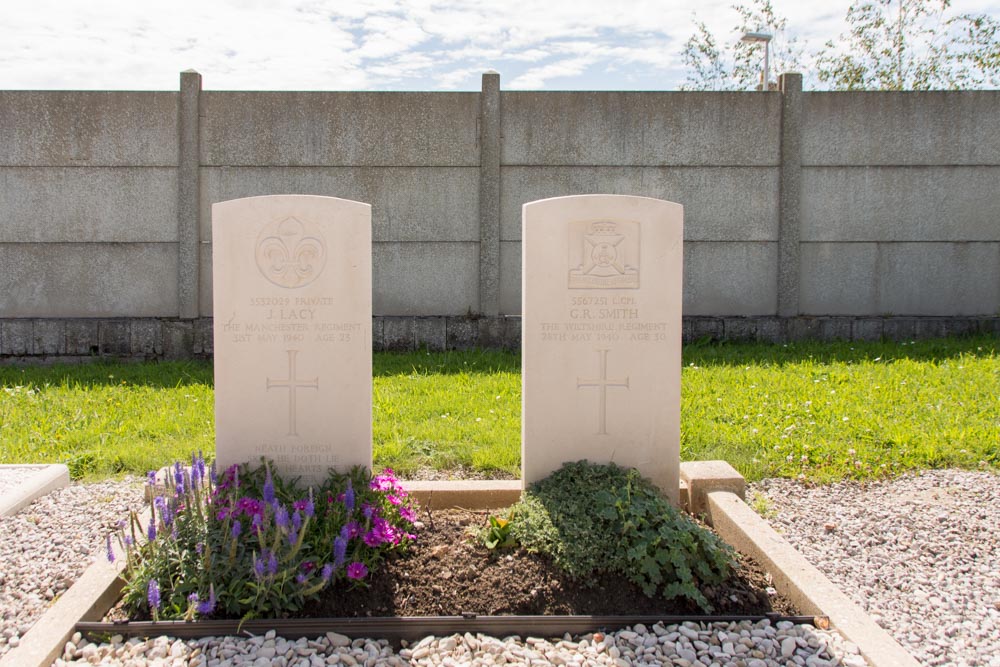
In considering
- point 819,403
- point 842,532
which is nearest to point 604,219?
point 842,532

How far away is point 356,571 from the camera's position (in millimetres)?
2734

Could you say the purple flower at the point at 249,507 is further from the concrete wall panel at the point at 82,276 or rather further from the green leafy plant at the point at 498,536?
the concrete wall panel at the point at 82,276

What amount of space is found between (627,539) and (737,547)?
692 mm

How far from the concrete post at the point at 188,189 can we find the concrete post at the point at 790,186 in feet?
18.9

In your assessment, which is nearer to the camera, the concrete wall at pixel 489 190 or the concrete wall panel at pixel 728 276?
the concrete wall at pixel 489 190

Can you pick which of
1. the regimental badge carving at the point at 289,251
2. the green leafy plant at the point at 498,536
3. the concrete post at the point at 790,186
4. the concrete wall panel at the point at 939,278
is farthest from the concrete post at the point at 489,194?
the green leafy plant at the point at 498,536

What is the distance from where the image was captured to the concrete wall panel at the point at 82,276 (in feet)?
24.7

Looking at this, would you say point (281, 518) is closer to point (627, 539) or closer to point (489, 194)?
point (627, 539)

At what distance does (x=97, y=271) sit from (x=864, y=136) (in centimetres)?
772

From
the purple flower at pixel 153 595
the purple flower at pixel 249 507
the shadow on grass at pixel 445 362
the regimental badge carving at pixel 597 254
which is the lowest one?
the purple flower at pixel 153 595

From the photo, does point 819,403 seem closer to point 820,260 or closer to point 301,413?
point 820,260

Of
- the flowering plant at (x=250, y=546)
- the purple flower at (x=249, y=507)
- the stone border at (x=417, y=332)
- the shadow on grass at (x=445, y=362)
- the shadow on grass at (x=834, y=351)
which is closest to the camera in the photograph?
the flowering plant at (x=250, y=546)

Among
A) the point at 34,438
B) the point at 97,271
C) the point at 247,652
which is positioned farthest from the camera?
the point at 97,271

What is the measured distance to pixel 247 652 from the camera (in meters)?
2.48
